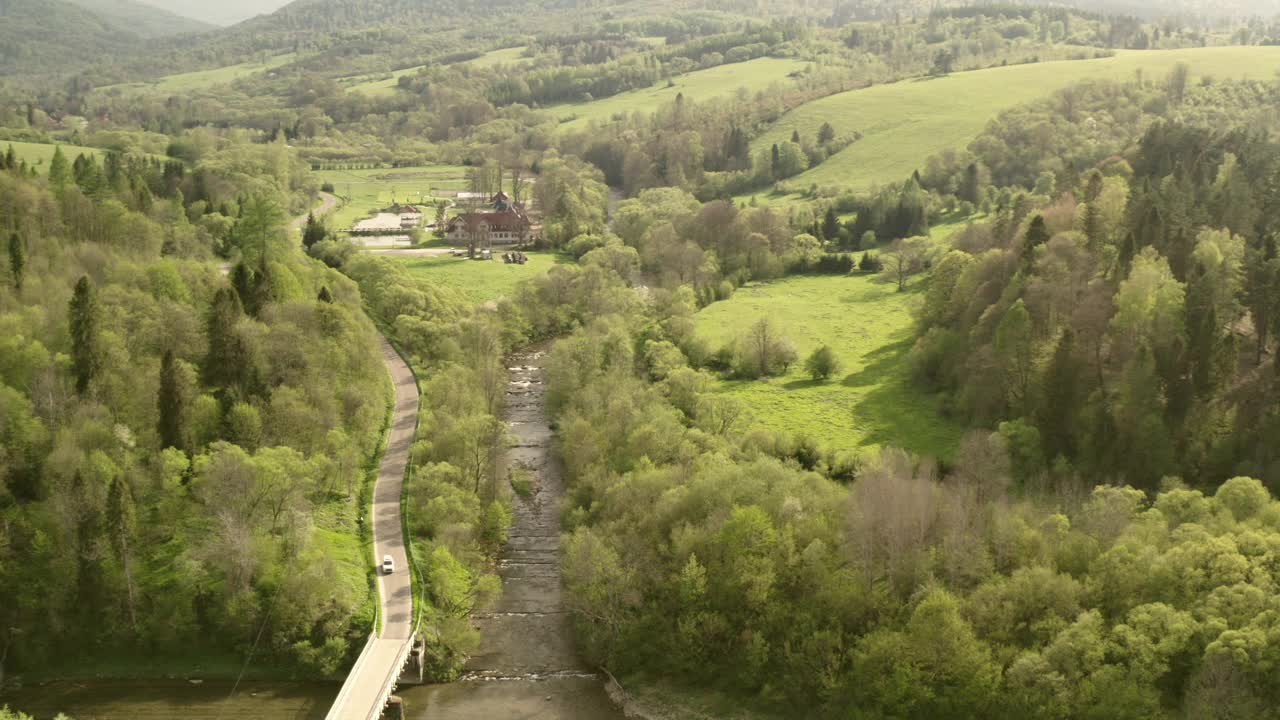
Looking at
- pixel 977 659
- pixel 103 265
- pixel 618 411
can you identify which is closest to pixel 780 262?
pixel 618 411

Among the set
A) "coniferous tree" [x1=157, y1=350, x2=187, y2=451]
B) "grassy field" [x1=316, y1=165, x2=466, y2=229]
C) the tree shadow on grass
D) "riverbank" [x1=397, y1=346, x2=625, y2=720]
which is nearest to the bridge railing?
"riverbank" [x1=397, y1=346, x2=625, y2=720]

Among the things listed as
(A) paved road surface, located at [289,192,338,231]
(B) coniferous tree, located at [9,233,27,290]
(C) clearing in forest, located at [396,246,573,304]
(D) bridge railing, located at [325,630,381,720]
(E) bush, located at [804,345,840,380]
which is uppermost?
(B) coniferous tree, located at [9,233,27,290]

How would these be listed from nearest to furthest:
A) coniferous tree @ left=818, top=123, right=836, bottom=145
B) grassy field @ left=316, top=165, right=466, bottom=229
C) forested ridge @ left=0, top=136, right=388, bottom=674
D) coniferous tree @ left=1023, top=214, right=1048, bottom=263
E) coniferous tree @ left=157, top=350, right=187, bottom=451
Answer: forested ridge @ left=0, top=136, right=388, bottom=674 < coniferous tree @ left=157, top=350, right=187, bottom=451 < coniferous tree @ left=1023, top=214, right=1048, bottom=263 < grassy field @ left=316, top=165, right=466, bottom=229 < coniferous tree @ left=818, top=123, right=836, bottom=145

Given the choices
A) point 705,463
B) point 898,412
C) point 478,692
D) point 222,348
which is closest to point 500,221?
point 898,412

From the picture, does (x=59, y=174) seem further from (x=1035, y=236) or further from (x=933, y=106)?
(x=933, y=106)

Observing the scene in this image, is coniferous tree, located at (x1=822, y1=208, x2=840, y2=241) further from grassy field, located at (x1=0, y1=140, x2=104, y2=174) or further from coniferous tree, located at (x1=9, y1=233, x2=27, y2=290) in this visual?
coniferous tree, located at (x1=9, y1=233, x2=27, y2=290)
